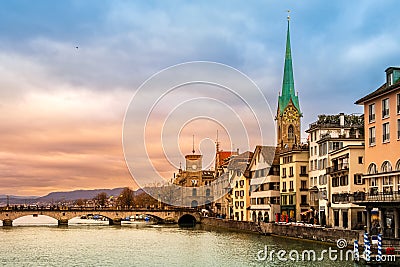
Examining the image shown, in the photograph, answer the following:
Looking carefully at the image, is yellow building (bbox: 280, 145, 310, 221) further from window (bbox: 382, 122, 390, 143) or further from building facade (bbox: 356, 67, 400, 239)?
window (bbox: 382, 122, 390, 143)

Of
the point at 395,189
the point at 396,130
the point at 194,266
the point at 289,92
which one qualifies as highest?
the point at 289,92

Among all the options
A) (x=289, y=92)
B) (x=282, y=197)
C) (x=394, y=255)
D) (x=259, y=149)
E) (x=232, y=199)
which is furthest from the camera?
(x=289, y=92)

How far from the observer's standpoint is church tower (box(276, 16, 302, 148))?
164m

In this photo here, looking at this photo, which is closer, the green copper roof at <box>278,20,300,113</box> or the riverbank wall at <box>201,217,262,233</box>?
the riverbank wall at <box>201,217,262,233</box>

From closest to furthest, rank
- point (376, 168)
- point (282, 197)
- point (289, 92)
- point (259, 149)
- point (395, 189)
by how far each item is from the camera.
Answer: point (395, 189) → point (376, 168) → point (282, 197) → point (259, 149) → point (289, 92)

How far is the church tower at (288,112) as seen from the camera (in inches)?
6442

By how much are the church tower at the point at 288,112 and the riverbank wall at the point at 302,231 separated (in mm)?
57691

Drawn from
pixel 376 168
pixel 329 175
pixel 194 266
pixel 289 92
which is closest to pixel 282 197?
pixel 329 175

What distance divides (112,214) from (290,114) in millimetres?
53686

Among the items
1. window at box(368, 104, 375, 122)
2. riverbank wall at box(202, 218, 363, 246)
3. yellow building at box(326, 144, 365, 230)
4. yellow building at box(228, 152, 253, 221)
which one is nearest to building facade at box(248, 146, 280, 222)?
yellow building at box(228, 152, 253, 221)

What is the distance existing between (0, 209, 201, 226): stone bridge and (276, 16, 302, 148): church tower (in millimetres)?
31960

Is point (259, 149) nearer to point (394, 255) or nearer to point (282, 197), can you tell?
point (282, 197)

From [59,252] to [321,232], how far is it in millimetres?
29485

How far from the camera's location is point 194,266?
55.8m
